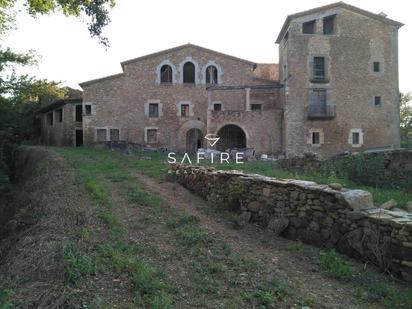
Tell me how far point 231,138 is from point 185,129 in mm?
3876

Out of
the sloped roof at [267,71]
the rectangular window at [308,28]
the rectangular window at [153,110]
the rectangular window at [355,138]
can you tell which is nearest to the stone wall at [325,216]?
the rectangular window at [355,138]

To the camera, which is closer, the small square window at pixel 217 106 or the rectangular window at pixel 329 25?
the rectangular window at pixel 329 25

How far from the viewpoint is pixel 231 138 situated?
28.7 meters

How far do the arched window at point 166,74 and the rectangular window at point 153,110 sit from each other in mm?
2068

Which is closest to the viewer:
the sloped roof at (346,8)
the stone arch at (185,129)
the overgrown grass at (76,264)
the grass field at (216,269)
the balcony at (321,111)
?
the grass field at (216,269)

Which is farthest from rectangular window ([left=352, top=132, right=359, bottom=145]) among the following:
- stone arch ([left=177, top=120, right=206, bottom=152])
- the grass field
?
the grass field

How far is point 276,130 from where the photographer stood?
2675 cm

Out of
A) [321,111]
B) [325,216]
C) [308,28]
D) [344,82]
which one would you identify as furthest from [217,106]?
[325,216]

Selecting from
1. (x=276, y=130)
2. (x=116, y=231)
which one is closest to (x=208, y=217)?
(x=116, y=231)

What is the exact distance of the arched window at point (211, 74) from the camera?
1185 inches

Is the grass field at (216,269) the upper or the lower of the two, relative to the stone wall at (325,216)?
lower

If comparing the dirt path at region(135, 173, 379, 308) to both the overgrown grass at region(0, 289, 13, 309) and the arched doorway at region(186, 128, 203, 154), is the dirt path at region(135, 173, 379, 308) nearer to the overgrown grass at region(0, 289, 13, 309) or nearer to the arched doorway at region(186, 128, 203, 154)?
the overgrown grass at region(0, 289, 13, 309)

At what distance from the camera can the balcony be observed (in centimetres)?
2649

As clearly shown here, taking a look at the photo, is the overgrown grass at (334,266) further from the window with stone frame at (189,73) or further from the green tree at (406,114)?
the green tree at (406,114)
